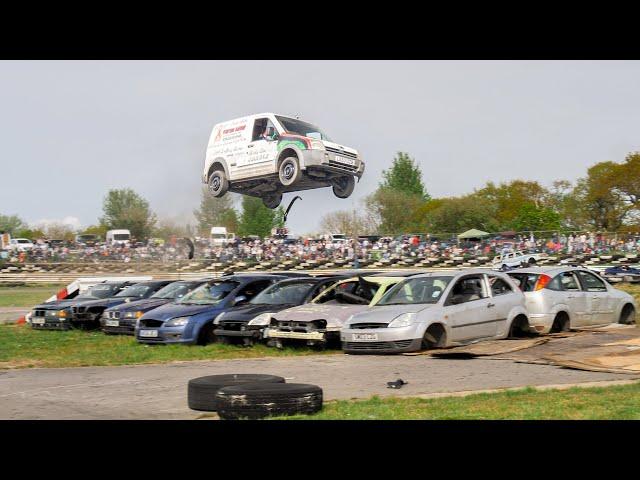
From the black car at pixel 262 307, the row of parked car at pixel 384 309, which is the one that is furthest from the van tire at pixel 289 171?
the black car at pixel 262 307

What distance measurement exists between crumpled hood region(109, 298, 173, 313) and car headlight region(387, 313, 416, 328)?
7342 mm

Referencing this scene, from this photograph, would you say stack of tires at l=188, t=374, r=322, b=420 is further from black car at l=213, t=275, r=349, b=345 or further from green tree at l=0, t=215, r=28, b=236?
green tree at l=0, t=215, r=28, b=236

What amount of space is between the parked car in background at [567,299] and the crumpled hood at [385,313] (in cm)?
272

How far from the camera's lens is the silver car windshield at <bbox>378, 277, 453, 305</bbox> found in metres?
13.3

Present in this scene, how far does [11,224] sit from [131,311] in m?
52.7

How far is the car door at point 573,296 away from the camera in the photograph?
583 inches

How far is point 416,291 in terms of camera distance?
13.7 m

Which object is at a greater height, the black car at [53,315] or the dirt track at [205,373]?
the black car at [53,315]

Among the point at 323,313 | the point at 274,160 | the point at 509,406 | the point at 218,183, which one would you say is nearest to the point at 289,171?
the point at 274,160

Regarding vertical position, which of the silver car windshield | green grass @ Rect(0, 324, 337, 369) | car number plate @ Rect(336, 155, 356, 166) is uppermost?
car number plate @ Rect(336, 155, 356, 166)

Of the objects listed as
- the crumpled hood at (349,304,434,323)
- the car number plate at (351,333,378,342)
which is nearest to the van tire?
the crumpled hood at (349,304,434,323)

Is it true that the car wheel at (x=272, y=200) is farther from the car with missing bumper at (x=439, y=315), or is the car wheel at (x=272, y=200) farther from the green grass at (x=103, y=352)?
the car with missing bumper at (x=439, y=315)
